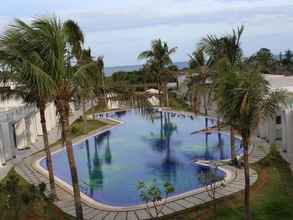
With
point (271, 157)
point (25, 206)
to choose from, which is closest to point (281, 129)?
point (271, 157)

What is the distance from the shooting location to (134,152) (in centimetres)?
2322

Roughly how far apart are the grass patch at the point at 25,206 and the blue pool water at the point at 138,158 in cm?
251

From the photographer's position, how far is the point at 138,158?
70.9ft

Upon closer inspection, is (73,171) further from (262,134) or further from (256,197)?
(262,134)

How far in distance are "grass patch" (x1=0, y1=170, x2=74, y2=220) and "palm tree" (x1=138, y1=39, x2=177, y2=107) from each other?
27.2m

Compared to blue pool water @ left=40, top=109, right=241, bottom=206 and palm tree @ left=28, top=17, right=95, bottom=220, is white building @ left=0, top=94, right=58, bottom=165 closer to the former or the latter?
blue pool water @ left=40, top=109, right=241, bottom=206

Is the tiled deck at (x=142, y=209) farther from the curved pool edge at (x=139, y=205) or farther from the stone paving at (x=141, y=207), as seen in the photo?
the curved pool edge at (x=139, y=205)

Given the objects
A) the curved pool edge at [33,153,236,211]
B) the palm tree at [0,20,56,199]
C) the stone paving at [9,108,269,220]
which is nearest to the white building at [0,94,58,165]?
the stone paving at [9,108,269,220]

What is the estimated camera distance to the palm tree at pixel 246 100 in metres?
9.25

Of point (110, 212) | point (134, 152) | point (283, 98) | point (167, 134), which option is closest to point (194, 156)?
point (134, 152)

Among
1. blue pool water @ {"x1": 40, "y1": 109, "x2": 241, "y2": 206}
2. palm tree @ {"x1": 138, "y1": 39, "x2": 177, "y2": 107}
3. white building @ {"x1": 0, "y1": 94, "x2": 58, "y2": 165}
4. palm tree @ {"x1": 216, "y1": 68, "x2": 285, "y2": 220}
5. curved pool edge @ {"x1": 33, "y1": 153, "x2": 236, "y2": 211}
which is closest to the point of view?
palm tree @ {"x1": 216, "y1": 68, "x2": 285, "y2": 220}

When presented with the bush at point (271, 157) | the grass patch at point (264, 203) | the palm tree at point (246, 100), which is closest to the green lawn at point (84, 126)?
the bush at point (271, 157)

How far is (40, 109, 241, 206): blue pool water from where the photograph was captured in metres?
16.4

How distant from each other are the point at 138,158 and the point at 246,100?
521 inches
